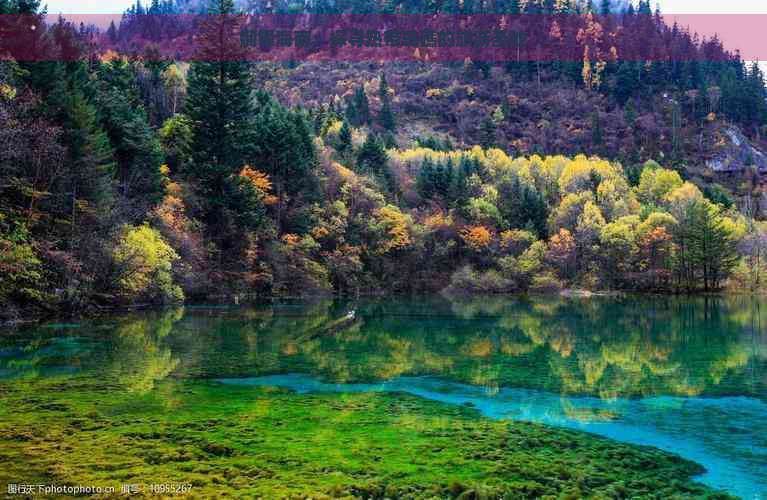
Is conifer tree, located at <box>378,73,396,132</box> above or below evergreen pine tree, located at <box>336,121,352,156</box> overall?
above

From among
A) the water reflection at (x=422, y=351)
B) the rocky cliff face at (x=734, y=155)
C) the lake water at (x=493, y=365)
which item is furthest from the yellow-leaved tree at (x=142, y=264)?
the rocky cliff face at (x=734, y=155)

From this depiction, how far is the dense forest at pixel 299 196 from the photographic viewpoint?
32.2 metres

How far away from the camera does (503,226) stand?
8025 cm

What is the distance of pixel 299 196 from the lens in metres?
61.6

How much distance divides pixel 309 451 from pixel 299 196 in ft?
172

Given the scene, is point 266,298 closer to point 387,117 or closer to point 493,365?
point 493,365

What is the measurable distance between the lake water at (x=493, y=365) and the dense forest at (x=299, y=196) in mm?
6802

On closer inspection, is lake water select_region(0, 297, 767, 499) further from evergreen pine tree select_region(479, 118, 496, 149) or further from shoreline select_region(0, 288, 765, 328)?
evergreen pine tree select_region(479, 118, 496, 149)

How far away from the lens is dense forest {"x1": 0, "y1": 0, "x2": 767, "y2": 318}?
32.2m

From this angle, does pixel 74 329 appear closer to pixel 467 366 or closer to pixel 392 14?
pixel 467 366

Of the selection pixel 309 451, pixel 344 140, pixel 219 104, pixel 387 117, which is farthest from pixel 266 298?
pixel 387 117

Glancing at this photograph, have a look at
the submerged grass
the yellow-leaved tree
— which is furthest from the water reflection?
the submerged grass

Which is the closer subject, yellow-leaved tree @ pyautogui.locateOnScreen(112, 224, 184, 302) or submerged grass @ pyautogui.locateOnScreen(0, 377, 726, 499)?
submerged grass @ pyautogui.locateOnScreen(0, 377, 726, 499)

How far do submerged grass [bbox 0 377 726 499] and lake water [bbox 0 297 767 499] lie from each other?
3.36ft
